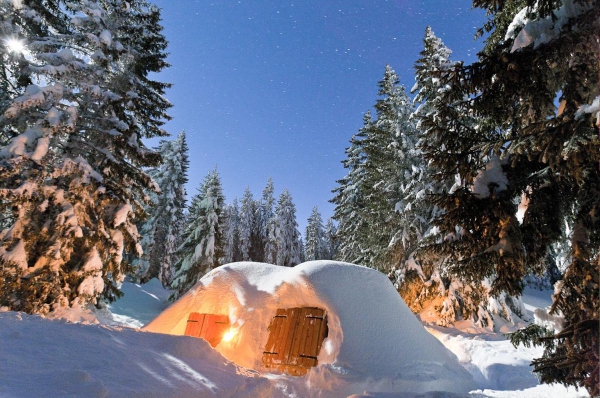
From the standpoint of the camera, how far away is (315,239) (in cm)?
5109

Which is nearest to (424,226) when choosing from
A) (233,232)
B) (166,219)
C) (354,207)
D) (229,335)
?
(354,207)

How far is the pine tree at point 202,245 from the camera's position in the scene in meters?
A: 24.5

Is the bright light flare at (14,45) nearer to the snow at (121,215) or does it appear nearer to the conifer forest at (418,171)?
the conifer forest at (418,171)

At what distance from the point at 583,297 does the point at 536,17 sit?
4.09 meters

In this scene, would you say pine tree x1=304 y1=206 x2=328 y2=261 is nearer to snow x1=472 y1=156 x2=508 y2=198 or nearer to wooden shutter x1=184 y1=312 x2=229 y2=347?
wooden shutter x1=184 y1=312 x2=229 y2=347

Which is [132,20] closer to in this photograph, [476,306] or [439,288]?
[439,288]

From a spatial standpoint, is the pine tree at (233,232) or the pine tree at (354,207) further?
the pine tree at (233,232)

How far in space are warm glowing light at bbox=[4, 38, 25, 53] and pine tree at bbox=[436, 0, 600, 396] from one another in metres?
12.4

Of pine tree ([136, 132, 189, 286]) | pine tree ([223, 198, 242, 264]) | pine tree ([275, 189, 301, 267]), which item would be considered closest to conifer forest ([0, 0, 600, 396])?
pine tree ([136, 132, 189, 286])

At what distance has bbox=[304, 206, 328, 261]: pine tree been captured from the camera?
50.6 meters

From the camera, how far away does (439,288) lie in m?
17.3

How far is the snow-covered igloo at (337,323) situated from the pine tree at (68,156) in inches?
138

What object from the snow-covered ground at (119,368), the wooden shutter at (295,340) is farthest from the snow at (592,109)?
the wooden shutter at (295,340)

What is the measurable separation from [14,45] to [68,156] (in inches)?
139
